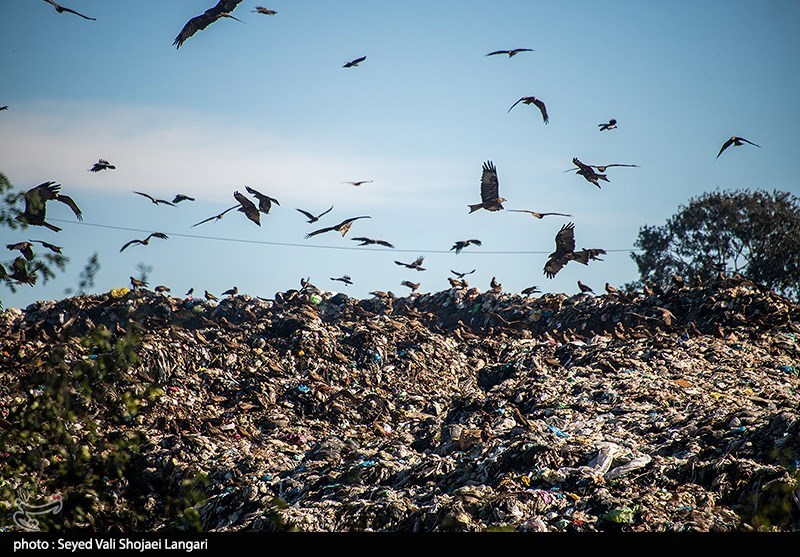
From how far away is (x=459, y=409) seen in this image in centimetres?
1057

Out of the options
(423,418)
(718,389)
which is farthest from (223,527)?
(718,389)

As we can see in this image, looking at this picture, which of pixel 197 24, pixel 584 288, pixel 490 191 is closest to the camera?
pixel 197 24

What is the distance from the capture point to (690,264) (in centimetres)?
2967

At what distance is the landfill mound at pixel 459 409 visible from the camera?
6309mm

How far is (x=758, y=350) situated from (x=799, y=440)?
22.0 ft

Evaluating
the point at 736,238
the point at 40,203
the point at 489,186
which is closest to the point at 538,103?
the point at 489,186

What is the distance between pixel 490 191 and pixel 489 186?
0.08 m

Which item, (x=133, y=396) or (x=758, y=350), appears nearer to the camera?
(x=133, y=396)

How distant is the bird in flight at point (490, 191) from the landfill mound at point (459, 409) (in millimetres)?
2831

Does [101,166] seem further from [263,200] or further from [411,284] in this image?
[411,284]

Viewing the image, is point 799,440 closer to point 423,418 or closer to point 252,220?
point 423,418

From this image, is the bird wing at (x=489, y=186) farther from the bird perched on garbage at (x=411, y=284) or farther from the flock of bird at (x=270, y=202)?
the bird perched on garbage at (x=411, y=284)

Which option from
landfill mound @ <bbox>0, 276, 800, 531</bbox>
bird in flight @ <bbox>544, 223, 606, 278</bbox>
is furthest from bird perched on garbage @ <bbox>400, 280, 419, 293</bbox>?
bird in flight @ <bbox>544, 223, 606, 278</bbox>

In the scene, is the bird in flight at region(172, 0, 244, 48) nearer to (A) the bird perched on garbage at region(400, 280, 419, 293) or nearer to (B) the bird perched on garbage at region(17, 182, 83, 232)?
(B) the bird perched on garbage at region(17, 182, 83, 232)
